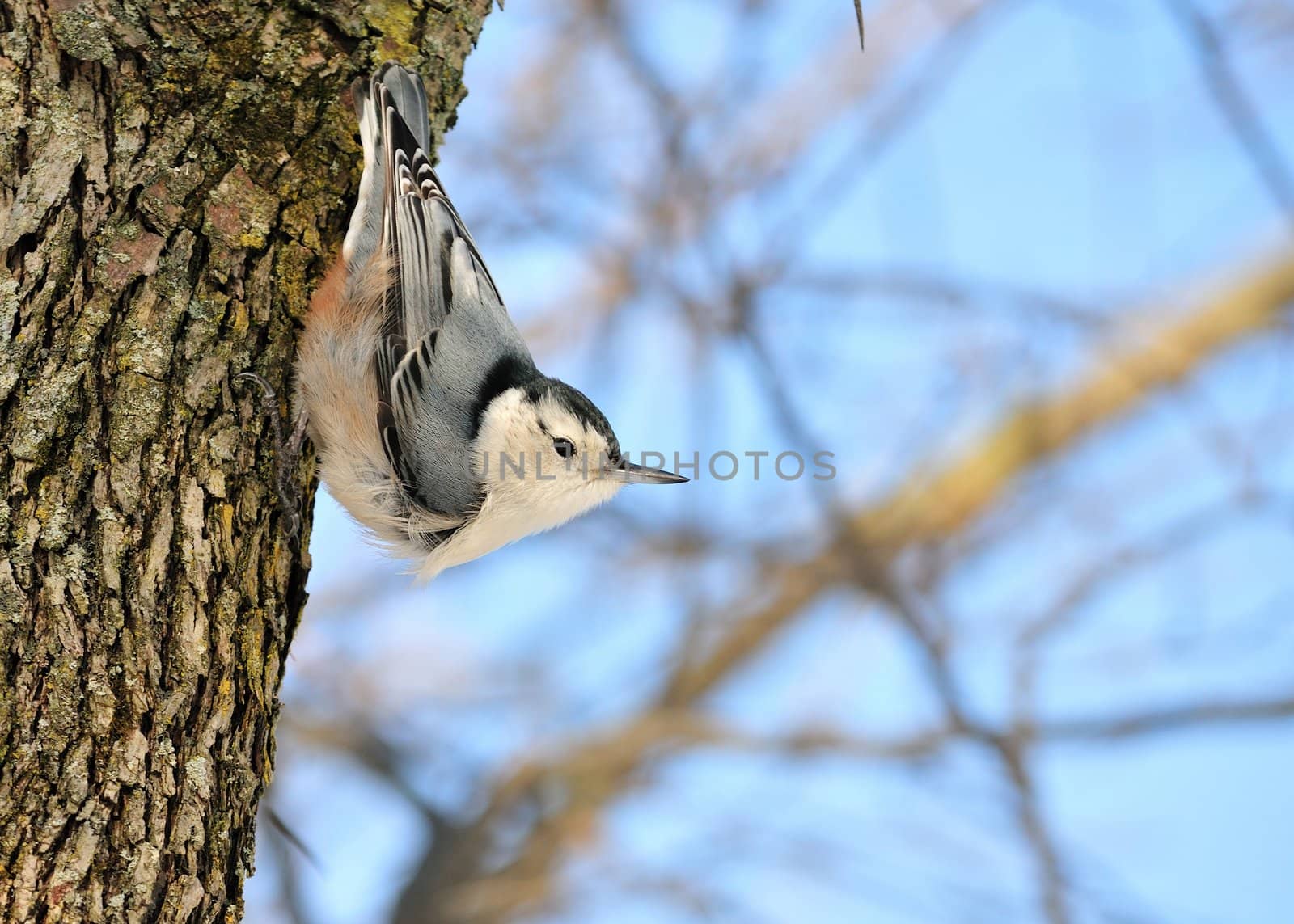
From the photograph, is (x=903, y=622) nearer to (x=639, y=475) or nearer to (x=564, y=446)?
(x=639, y=475)

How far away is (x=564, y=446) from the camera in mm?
2340

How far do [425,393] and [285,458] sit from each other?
38 cm

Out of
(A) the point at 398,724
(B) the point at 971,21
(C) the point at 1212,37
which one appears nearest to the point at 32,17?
(C) the point at 1212,37

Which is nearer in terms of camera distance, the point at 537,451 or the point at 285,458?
the point at 285,458

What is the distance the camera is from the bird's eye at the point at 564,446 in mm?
2326

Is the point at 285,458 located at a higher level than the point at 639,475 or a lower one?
lower

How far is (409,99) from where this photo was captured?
2.09m

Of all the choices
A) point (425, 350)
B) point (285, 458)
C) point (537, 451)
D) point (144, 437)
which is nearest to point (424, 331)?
point (425, 350)

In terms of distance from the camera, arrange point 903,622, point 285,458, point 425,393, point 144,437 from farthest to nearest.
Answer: point 903,622, point 425,393, point 285,458, point 144,437

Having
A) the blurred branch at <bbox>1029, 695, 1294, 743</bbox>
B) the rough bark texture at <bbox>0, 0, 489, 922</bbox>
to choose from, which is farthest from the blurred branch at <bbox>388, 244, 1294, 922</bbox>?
the rough bark texture at <bbox>0, 0, 489, 922</bbox>

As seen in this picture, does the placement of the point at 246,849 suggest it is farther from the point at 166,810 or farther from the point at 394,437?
the point at 394,437

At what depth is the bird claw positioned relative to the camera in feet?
5.77

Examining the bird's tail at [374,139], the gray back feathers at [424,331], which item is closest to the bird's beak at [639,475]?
the gray back feathers at [424,331]

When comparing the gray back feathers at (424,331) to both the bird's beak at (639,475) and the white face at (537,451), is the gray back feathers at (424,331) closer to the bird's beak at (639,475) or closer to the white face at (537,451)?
the white face at (537,451)
